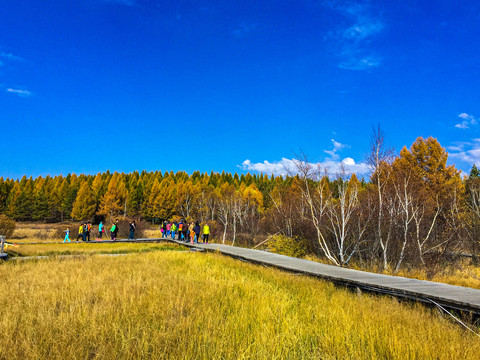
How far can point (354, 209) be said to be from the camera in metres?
13.6

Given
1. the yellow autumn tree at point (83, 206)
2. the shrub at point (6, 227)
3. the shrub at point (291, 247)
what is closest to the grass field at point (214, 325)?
the shrub at point (291, 247)

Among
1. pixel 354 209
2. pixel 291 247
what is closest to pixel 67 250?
pixel 291 247

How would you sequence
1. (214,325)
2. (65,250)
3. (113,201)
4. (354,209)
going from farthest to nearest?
(113,201) → (65,250) → (354,209) → (214,325)

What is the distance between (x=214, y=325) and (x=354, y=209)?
11.2 m

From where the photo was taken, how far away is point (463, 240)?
41.3 feet

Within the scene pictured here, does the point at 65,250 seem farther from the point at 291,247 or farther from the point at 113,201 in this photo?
the point at 113,201

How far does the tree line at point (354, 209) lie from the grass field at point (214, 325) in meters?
6.27

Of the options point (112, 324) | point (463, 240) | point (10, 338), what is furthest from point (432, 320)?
point (463, 240)

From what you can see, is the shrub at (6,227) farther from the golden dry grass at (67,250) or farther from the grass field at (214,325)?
the grass field at (214,325)

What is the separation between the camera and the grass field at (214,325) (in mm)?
3172

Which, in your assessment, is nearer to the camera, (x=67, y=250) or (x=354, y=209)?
(x=354, y=209)

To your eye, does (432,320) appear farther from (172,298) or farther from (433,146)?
(433,146)

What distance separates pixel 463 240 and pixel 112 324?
1430cm

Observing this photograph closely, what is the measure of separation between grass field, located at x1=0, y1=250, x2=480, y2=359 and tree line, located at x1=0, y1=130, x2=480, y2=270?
6.27 meters
